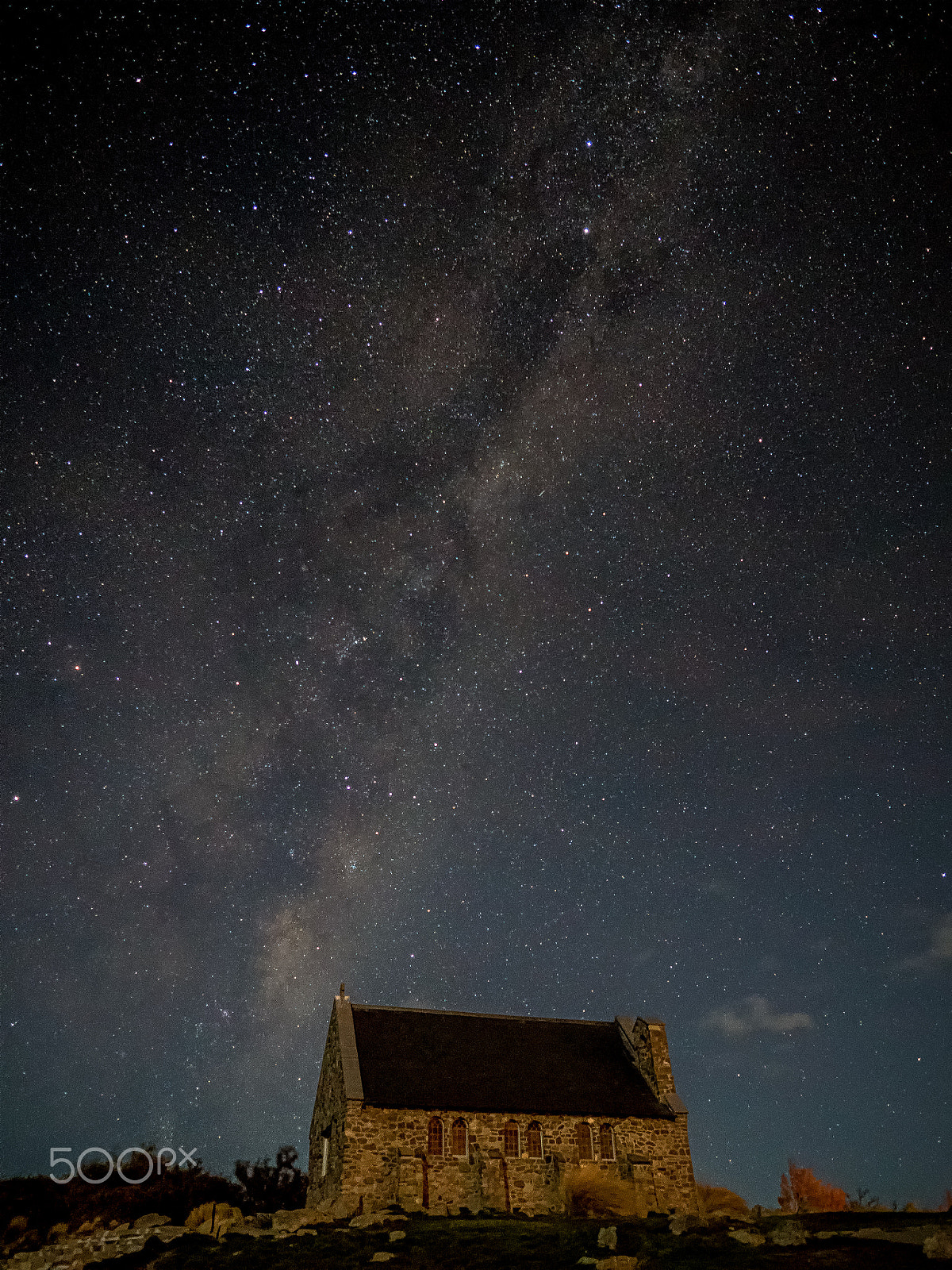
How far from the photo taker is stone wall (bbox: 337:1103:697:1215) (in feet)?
85.2

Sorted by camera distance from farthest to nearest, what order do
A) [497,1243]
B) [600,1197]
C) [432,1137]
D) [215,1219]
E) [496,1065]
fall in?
[496,1065], [432,1137], [600,1197], [215,1219], [497,1243]

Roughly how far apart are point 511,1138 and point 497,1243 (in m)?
10.8

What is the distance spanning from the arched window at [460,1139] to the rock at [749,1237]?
13723 mm

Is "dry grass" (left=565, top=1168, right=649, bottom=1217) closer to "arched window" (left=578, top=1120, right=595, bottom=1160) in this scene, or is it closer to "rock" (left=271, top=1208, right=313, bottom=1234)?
"arched window" (left=578, top=1120, right=595, bottom=1160)

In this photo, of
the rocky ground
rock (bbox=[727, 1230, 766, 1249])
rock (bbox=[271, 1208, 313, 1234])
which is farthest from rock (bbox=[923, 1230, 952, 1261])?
rock (bbox=[271, 1208, 313, 1234])

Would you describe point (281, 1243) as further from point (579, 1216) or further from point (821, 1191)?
point (821, 1191)

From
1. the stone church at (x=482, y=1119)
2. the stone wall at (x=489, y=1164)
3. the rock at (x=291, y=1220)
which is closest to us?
the rock at (x=291, y=1220)

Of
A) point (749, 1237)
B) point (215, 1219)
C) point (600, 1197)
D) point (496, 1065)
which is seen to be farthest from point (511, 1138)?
point (749, 1237)

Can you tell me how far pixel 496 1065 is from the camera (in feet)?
102

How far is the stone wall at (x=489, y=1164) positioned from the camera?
25969 mm

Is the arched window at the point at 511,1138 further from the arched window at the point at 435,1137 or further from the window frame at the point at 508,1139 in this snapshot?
the arched window at the point at 435,1137

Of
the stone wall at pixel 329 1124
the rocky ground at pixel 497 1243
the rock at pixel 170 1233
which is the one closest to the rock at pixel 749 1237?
the rocky ground at pixel 497 1243

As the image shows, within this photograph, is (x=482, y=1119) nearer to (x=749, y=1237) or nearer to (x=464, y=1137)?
(x=464, y=1137)

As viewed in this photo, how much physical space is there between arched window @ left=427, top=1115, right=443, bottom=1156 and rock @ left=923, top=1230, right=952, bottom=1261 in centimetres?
1941
